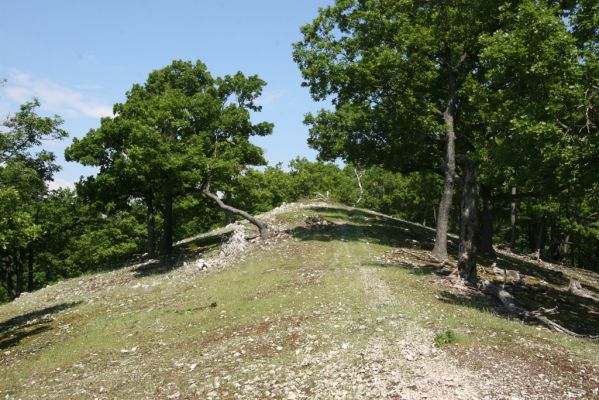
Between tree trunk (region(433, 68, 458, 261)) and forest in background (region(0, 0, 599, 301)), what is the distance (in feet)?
0.31

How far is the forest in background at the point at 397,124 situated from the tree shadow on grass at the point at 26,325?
4.82 meters

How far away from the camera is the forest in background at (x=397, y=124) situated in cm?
1791

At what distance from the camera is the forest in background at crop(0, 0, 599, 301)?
17906 mm

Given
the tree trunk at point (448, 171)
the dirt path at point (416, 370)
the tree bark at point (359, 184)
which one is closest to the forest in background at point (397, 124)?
the tree trunk at point (448, 171)

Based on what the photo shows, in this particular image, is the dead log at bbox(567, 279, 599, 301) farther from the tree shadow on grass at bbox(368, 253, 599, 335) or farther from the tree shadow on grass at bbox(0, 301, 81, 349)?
the tree shadow on grass at bbox(0, 301, 81, 349)

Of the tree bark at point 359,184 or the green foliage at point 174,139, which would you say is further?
the tree bark at point 359,184

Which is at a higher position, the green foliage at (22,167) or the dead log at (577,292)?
the green foliage at (22,167)

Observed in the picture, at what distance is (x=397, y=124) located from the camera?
1227 inches

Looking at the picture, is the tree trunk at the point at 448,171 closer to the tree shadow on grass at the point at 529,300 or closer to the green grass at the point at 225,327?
the tree shadow on grass at the point at 529,300

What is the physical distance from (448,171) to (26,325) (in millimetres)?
28047

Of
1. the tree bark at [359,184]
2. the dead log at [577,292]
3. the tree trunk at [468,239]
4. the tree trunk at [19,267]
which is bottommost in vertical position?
the tree trunk at [19,267]

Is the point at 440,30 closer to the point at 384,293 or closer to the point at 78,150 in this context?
the point at 384,293

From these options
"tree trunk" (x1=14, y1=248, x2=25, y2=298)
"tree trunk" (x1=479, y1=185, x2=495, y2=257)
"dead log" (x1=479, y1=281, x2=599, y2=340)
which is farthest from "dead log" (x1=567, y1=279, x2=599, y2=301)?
"tree trunk" (x1=14, y1=248, x2=25, y2=298)

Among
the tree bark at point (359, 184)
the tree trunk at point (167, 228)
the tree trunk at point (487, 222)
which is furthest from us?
the tree bark at point (359, 184)
